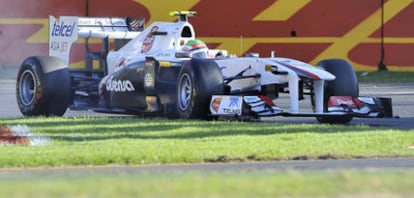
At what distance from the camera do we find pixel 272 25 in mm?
33406

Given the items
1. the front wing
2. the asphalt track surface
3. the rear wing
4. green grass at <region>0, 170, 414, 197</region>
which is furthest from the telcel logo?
green grass at <region>0, 170, 414, 197</region>

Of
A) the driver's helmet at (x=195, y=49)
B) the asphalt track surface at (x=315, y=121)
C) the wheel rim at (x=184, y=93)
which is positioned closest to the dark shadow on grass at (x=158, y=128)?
the wheel rim at (x=184, y=93)

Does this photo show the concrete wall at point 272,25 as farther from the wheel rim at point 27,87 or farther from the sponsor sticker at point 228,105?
the sponsor sticker at point 228,105

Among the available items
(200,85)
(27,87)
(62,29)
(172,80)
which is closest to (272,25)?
(62,29)

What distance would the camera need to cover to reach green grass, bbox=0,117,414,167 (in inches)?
468

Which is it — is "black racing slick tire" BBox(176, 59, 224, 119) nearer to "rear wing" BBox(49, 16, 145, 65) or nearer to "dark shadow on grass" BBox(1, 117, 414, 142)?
"dark shadow on grass" BBox(1, 117, 414, 142)

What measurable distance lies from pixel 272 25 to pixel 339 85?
16.8 metres

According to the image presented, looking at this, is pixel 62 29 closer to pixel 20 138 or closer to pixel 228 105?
pixel 228 105

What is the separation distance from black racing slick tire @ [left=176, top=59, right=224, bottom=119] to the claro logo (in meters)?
1.41

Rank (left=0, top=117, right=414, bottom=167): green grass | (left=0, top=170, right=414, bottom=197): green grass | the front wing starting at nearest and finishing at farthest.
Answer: (left=0, top=170, right=414, bottom=197): green grass < (left=0, top=117, right=414, bottom=167): green grass < the front wing

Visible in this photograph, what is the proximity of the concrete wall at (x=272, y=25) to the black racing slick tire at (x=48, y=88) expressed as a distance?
49.3ft

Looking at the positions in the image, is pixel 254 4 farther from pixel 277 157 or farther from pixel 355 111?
pixel 277 157

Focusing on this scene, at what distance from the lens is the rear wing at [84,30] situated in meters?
19.0

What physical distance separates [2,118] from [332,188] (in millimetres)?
10239
